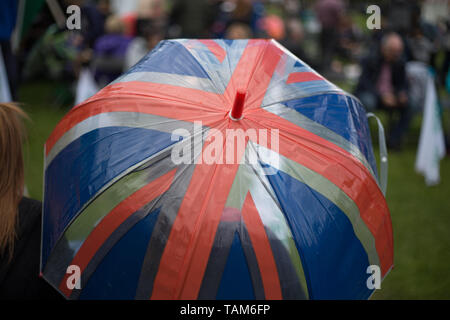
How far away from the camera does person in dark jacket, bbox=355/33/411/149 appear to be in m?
6.33

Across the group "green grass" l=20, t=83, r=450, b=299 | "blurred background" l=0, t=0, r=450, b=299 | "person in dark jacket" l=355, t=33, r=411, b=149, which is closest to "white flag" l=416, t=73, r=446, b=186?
"blurred background" l=0, t=0, r=450, b=299

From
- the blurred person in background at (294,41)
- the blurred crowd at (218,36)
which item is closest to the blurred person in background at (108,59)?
the blurred crowd at (218,36)

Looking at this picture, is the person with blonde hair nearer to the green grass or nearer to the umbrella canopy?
the umbrella canopy

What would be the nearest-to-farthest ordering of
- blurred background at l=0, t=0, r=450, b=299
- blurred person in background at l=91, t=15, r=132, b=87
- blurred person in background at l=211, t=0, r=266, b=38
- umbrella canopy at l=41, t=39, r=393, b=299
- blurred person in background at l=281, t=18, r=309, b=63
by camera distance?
umbrella canopy at l=41, t=39, r=393, b=299 < blurred background at l=0, t=0, r=450, b=299 < blurred person in background at l=91, t=15, r=132, b=87 < blurred person in background at l=211, t=0, r=266, b=38 < blurred person in background at l=281, t=18, r=309, b=63

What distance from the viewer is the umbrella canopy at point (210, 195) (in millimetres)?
1457

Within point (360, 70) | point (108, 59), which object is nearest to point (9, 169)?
point (108, 59)

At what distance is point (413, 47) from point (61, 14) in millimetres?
5549

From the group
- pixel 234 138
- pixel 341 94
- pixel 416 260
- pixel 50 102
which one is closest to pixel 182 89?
pixel 234 138

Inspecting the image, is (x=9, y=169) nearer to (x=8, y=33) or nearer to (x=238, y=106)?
(x=238, y=106)

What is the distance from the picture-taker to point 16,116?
178cm

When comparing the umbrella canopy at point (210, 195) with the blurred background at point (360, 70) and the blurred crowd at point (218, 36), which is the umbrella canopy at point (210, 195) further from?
the blurred crowd at point (218, 36)

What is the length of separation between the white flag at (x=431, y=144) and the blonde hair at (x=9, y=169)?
452cm

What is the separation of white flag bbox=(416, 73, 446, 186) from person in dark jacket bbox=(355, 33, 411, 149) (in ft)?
3.11

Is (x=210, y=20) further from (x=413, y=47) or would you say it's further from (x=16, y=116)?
(x=16, y=116)
